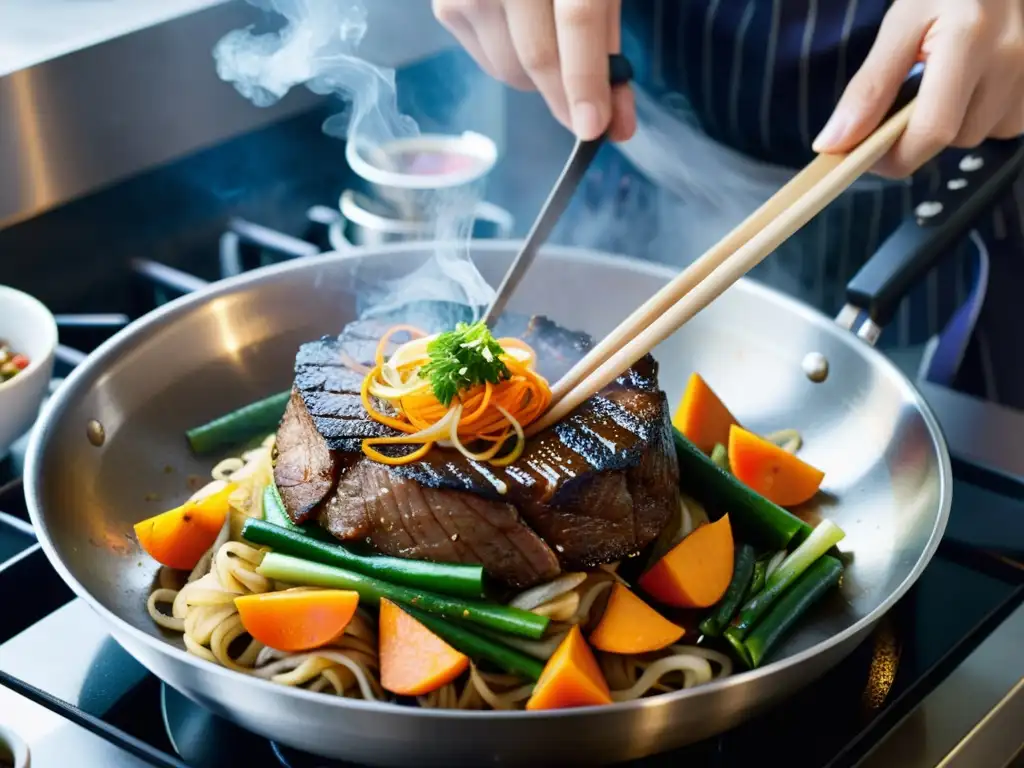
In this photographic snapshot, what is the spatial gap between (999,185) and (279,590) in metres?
1.46

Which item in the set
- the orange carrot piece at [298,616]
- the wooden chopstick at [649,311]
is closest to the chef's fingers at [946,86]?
the wooden chopstick at [649,311]

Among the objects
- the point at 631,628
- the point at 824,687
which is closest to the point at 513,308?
the point at 631,628

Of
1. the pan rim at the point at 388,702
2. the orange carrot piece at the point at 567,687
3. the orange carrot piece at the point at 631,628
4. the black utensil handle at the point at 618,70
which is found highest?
the black utensil handle at the point at 618,70

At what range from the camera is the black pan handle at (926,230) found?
1.83 m

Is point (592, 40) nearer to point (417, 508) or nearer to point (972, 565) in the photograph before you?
point (417, 508)

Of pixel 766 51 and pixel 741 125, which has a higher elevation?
pixel 766 51

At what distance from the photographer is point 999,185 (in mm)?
1995

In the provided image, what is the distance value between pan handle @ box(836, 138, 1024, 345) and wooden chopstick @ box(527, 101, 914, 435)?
0.18 meters

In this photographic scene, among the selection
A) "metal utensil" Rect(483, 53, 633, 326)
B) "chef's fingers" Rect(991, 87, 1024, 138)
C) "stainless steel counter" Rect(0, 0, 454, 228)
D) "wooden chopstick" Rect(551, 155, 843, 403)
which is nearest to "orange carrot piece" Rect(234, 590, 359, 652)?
"wooden chopstick" Rect(551, 155, 843, 403)

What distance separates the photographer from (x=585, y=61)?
1.87 meters

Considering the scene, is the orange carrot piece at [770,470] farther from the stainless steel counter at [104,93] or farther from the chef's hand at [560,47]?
the stainless steel counter at [104,93]

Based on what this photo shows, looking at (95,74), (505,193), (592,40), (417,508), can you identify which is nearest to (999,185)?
(592,40)

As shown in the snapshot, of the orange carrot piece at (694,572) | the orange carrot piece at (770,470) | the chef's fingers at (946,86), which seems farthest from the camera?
the orange carrot piece at (770,470)

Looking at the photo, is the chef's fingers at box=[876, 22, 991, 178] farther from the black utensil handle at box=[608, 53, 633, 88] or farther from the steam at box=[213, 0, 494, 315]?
the steam at box=[213, 0, 494, 315]
